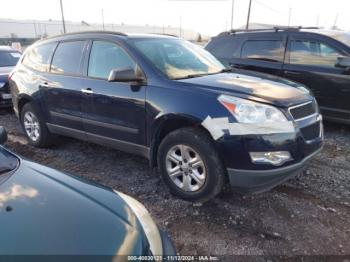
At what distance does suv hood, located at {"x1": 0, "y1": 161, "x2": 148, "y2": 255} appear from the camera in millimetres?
1532

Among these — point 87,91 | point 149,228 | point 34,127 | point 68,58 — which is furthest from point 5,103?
point 149,228

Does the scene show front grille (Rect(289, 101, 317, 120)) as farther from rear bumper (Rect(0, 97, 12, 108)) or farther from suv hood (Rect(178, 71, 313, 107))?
rear bumper (Rect(0, 97, 12, 108))

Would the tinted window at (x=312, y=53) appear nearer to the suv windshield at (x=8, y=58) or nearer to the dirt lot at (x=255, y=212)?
the dirt lot at (x=255, y=212)

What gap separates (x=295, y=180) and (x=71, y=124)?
9.81ft

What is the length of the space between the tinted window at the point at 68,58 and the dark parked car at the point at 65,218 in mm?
2261

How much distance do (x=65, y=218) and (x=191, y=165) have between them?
174 cm

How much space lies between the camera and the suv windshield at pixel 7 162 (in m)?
2.20

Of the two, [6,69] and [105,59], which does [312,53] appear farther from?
[6,69]

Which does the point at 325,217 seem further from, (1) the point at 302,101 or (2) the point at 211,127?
(2) the point at 211,127

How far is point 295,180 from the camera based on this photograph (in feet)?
12.8

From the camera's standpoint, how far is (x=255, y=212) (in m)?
3.22

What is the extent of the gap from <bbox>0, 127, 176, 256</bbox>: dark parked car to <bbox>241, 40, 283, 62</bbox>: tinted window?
4.76 metres

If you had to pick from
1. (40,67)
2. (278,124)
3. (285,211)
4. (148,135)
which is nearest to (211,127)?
(278,124)

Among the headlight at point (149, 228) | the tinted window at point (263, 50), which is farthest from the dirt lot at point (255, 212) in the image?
the tinted window at point (263, 50)
